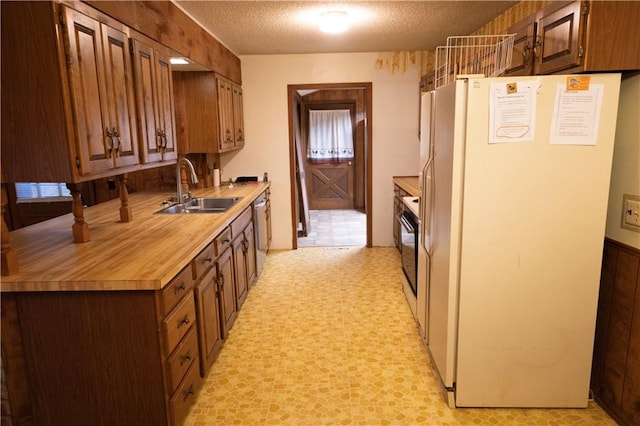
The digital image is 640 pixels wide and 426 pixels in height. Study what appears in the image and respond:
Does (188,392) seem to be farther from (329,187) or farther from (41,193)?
(329,187)

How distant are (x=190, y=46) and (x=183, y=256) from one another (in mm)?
2011

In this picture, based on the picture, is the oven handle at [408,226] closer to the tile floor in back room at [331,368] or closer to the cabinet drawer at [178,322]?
the tile floor in back room at [331,368]

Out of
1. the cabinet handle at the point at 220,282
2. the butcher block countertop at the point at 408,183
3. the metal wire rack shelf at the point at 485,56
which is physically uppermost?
the metal wire rack shelf at the point at 485,56

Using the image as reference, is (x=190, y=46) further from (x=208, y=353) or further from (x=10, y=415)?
(x=10, y=415)

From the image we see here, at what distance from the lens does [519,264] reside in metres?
2.11

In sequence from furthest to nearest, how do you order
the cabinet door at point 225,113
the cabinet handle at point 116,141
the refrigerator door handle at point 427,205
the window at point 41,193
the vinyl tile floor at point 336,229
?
the vinyl tile floor at point 336,229 → the window at point 41,193 → the cabinet door at point 225,113 → the refrigerator door handle at point 427,205 → the cabinet handle at point 116,141

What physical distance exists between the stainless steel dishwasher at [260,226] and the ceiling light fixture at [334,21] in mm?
1702

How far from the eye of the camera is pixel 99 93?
6.49ft

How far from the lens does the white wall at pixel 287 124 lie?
504 cm

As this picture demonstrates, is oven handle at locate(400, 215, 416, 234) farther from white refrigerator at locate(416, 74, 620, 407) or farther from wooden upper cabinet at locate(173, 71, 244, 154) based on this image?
wooden upper cabinet at locate(173, 71, 244, 154)

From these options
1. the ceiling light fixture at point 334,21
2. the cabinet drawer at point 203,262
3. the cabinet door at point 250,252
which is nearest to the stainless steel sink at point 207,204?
the cabinet door at point 250,252

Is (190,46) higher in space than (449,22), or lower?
lower

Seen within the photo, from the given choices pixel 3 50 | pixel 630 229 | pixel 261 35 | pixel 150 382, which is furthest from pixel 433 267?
pixel 261 35

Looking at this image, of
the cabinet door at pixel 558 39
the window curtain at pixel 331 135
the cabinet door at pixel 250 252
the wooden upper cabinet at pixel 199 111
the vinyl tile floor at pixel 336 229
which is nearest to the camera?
the cabinet door at pixel 558 39
